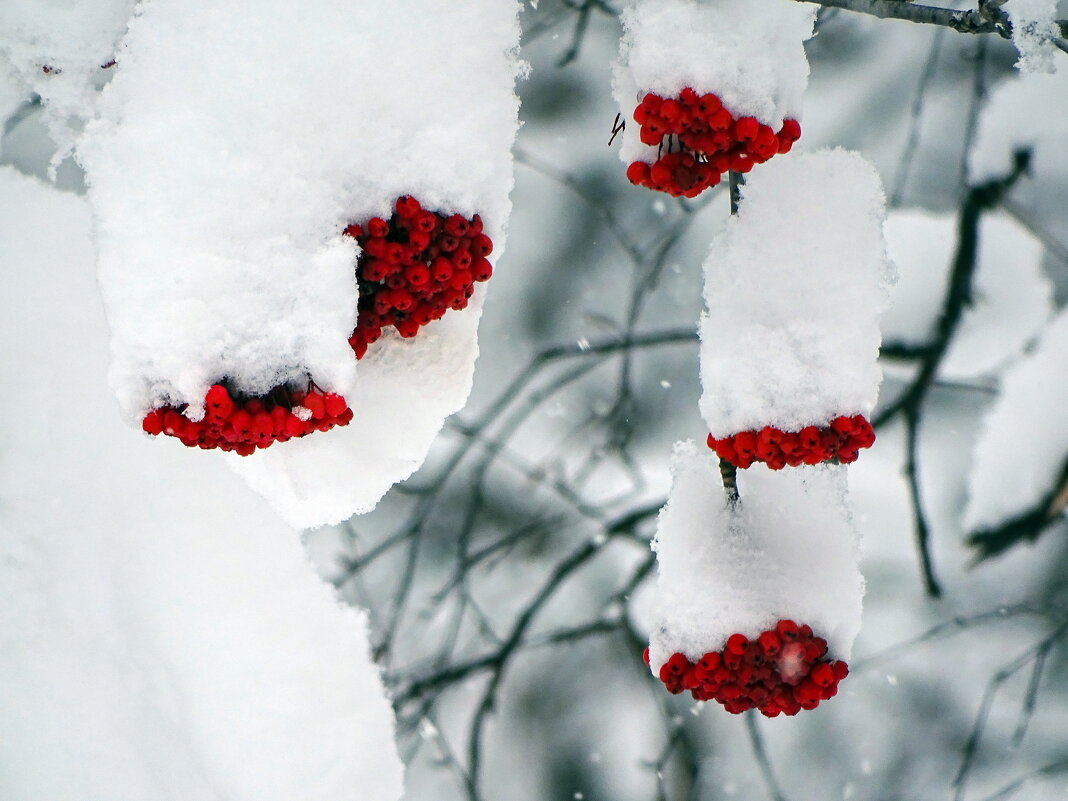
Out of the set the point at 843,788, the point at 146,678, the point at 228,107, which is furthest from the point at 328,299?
the point at 843,788

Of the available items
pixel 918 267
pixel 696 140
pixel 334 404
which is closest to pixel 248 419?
pixel 334 404

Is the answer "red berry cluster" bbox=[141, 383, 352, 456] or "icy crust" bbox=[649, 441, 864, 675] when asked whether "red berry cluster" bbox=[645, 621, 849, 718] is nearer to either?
"icy crust" bbox=[649, 441, 864, 675]

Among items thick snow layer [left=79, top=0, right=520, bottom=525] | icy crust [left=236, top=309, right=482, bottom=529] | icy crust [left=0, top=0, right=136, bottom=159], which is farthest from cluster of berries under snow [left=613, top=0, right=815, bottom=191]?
icy crust [left=0, top=0, right=136, bottom=159]

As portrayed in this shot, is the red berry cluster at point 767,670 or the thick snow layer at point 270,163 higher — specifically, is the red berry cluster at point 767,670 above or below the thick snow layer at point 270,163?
below

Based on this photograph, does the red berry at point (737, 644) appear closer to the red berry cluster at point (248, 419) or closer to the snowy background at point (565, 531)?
the red berry cluster at point (248, 419)

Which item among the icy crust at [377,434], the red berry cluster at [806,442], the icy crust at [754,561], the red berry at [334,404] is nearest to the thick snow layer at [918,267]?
the icy crust at [754,561]

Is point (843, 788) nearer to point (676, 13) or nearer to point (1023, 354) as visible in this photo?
point (1023, 354)
